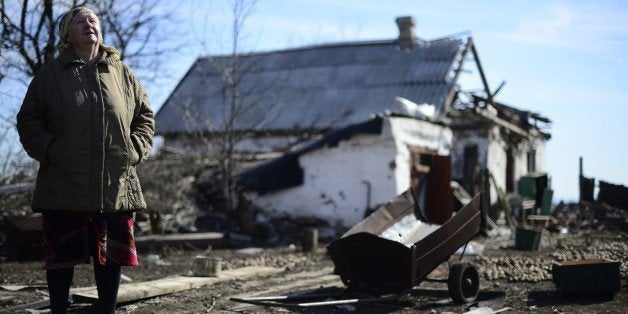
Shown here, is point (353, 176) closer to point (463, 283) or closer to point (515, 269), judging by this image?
point (515, 269)

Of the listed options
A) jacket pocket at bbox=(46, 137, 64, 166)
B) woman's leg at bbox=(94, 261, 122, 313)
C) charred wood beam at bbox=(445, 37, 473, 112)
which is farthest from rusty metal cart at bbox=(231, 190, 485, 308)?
charred wood beam at bbox=(445, 37, 473, 112)

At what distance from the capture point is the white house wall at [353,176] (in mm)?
13344

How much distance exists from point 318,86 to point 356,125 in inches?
287

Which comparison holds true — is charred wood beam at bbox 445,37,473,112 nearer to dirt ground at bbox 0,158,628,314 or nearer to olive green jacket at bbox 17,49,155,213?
dirt ground at bbox 0,158,628,314

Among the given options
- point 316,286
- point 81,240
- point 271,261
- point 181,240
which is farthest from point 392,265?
point 181,240

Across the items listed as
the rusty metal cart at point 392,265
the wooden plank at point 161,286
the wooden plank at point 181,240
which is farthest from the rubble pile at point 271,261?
the rusty metal cart at point 392,265

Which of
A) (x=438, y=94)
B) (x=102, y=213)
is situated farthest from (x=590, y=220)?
(x=102, y=213)

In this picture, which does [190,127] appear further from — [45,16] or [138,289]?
[138,289]

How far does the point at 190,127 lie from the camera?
758 inches

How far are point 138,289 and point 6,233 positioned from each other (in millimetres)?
4126

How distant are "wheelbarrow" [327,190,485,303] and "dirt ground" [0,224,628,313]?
17cm

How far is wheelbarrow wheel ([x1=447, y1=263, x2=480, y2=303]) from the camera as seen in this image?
19.7 ft

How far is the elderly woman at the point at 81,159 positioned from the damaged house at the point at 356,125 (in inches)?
383

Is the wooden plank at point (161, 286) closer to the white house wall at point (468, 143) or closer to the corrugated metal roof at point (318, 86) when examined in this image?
the white house wall at point (468, 143)
